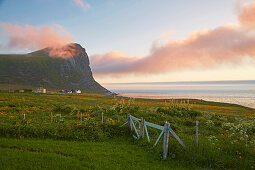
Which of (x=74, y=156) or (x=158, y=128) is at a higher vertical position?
(x=158, y=128)

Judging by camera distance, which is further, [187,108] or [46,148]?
[187,108]

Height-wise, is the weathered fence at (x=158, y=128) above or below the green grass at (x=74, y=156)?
above

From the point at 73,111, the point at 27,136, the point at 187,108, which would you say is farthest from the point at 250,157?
the point at 73,111

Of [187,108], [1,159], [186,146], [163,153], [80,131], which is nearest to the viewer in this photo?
[1,159]

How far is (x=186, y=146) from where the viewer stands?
32.8 ft

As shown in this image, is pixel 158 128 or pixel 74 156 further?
pixel 158 128

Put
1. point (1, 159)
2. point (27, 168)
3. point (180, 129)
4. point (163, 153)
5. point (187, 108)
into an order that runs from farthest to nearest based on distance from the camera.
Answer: point (187, 108), point (180, 129), point (163, 153), point (1, 159), point (27, 168)

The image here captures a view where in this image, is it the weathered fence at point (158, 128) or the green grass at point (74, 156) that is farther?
the weathered fence at point (158, 128)

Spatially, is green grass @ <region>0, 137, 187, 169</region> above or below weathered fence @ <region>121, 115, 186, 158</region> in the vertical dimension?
below

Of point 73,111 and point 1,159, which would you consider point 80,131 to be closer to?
point 1,159

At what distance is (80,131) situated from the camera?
1276cm

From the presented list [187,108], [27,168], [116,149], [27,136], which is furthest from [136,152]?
[187,108]

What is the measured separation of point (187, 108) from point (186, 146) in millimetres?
15200

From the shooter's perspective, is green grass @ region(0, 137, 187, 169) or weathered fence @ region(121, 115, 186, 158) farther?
weathered fence @ region(121, 115, 186, 158)
